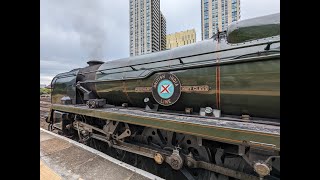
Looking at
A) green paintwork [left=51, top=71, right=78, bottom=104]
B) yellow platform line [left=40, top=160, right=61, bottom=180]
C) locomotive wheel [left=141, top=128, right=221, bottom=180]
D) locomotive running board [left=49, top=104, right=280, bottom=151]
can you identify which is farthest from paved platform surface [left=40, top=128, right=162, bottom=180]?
green paintwork [left=51, top=71, right=78, bottom=104]

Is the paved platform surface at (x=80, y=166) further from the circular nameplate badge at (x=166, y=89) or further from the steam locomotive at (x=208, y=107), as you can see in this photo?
the circular nameplate badge at (x=166, y=89)

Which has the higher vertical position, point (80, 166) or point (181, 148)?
point (181, 148)

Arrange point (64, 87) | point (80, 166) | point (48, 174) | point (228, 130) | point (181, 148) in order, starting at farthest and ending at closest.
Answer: point (64, 87) < point (80, 166) < point (181, 148) < point (48, 174) < point (228, 130)

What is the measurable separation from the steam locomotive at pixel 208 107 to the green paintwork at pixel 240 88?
10 millimetres

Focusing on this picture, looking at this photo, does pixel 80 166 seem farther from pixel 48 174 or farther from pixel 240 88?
pixel 240 88

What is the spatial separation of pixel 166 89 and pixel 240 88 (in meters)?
1.25

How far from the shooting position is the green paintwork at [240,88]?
196 centimetres

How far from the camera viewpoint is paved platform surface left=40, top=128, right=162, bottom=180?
253 cm

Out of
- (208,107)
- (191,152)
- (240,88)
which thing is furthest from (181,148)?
(240,88)

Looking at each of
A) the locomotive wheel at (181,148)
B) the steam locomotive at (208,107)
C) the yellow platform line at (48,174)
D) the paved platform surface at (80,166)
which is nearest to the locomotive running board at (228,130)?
the steam locomotive at (208,107)

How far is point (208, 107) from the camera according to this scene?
2545 millimetres

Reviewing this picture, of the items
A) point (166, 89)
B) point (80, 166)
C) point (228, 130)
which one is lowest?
point (80, 166)
